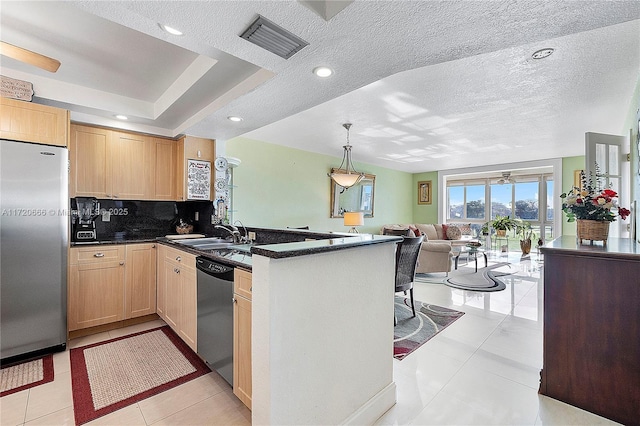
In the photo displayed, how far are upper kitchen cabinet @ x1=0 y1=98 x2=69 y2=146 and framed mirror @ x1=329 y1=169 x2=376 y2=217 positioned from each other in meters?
4.52

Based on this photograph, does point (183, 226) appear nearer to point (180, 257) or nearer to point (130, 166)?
point (130, 166)

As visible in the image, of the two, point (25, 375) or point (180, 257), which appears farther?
point (180, 257)

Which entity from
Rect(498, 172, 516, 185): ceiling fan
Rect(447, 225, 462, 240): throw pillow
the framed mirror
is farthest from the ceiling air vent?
Rect(498, 172, 516, 185): ceiling fan

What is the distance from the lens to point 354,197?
6777 mm

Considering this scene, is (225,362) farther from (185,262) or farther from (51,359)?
(51,359)

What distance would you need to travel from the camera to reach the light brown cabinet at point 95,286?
8.98 feet

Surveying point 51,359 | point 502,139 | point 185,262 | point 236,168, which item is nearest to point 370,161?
point 502,139

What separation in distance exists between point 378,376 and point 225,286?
1134mm

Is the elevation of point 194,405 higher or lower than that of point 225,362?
lower

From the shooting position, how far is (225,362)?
6.23ft

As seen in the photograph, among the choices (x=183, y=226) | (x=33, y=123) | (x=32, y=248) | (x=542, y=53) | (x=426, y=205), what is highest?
(x=542, y=53)

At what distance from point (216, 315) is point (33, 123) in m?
2.29

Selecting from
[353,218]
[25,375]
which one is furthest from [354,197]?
[25,375]

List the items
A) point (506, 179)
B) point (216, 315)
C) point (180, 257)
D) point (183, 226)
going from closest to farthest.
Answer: point (216, 315) < point (180, 257) < point (183, 226) < point (506, 179)
